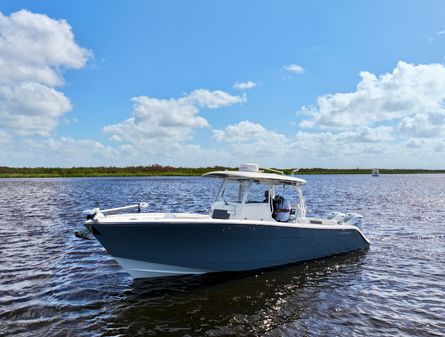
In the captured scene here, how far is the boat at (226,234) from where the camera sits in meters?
9.45

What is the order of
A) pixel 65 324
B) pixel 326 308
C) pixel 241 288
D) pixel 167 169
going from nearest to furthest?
pixel 65 324
pixel 326 308
pixel 241 288
pixel 167 169

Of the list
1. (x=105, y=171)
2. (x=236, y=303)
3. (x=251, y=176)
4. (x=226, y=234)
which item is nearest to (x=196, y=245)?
(x=226, y=234)

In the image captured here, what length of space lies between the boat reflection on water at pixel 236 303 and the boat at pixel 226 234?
39 centimetres

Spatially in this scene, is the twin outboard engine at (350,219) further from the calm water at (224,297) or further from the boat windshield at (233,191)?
the boat windshield at (233,191)

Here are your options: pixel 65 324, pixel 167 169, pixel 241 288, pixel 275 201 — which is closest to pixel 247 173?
pixel 275 201

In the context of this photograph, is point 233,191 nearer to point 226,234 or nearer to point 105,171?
point 226,234

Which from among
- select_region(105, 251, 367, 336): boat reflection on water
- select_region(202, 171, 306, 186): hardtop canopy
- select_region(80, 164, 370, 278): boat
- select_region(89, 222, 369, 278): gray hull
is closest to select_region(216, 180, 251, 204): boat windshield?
select_region(80, 164, 370, 278): boat

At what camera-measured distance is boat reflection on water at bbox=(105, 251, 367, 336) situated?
25.5 ft

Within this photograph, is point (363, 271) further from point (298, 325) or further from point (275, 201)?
point (298, 325)

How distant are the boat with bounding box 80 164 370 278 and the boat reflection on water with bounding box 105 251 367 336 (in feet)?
1.27

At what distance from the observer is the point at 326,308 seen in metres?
9.04

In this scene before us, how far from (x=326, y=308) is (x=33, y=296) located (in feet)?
24.3

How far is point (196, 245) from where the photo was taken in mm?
9875

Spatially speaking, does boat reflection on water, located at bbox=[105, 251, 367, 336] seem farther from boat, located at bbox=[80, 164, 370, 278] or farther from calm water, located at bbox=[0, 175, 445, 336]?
boat, located at bbox=[80, 164, 370, 278]
